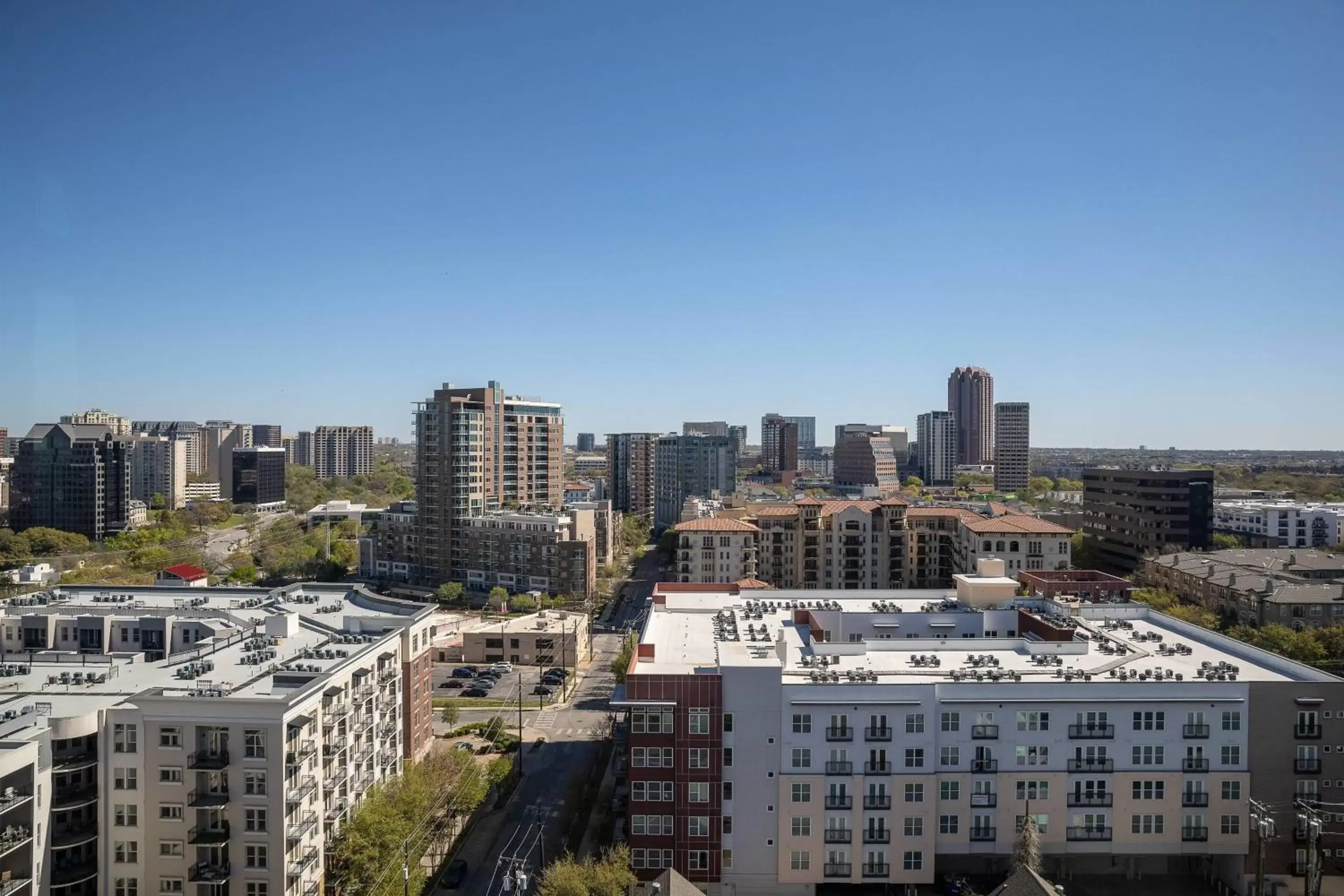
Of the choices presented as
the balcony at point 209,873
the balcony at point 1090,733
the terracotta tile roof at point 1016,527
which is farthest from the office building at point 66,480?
the balcony at point 1090,733

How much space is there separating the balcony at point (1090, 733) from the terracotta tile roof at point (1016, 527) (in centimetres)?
1994

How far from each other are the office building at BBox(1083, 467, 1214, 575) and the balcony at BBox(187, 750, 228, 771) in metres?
39.6

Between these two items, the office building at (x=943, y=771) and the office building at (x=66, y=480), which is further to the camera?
the office building at (x=66, y=480)

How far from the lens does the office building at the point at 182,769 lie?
12.7m

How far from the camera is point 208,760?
13219mm

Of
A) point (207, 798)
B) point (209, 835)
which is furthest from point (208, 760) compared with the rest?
point (209, 835)

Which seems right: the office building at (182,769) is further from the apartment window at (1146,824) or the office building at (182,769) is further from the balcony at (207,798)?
the apartment window at (1146,824)

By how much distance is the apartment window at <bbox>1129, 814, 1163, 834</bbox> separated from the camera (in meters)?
15.2

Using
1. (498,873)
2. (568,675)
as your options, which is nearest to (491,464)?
(568,675)

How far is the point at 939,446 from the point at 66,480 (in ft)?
288

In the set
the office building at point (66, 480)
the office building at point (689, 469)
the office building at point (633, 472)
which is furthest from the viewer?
the office building at point (633, 472)

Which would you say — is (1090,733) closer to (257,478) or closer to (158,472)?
(158,472)

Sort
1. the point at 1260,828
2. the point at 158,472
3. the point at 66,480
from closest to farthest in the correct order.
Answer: the point at 1260,828 → the point at 66,480 → the point at 158,472

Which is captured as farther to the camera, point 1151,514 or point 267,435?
point 267,435
